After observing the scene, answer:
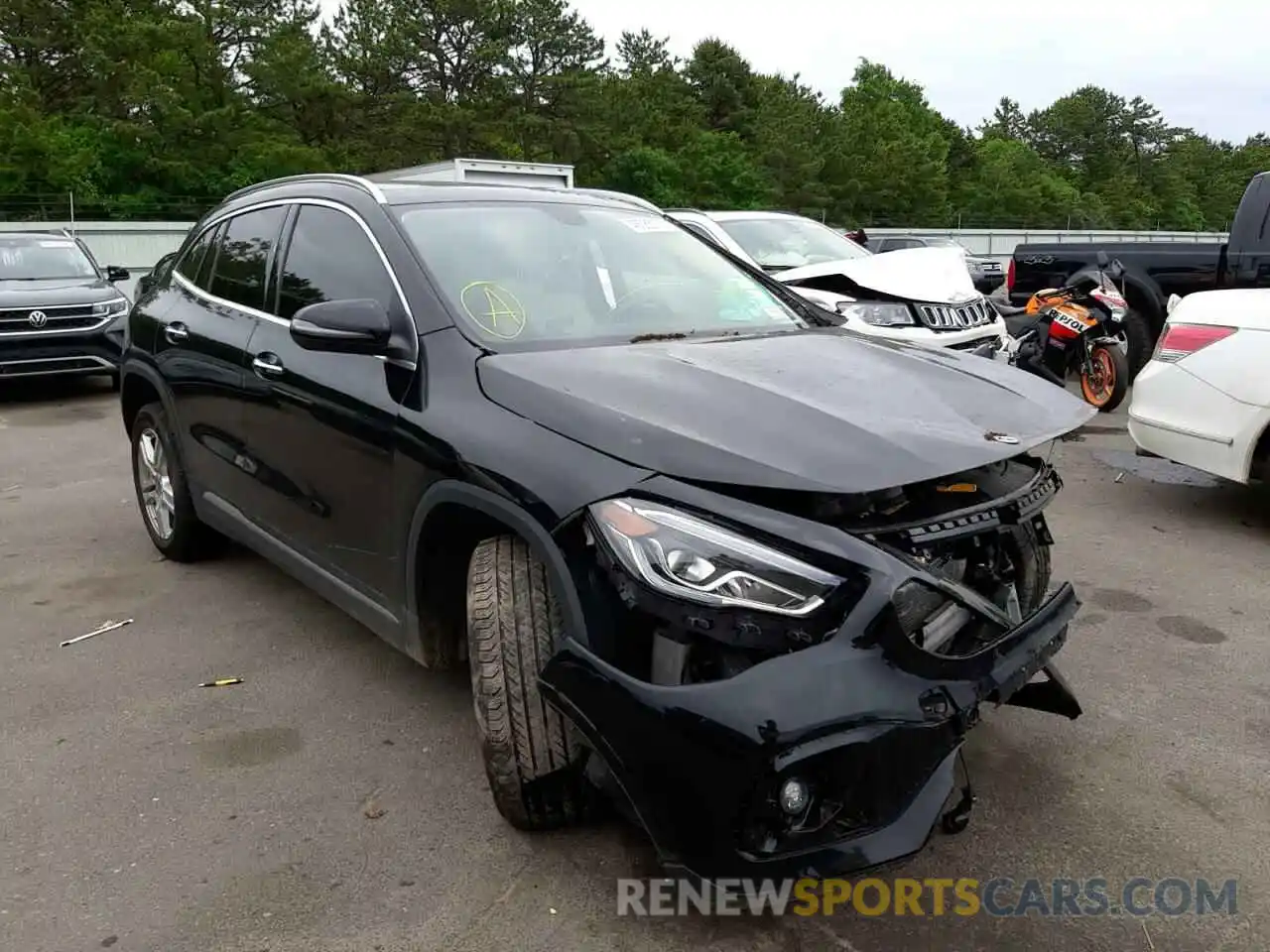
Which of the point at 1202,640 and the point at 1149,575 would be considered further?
the point at 1149,575

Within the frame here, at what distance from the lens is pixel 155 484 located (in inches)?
201

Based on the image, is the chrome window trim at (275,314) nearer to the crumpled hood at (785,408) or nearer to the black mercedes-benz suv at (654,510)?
the black mercedes-benz suv at (654,510)

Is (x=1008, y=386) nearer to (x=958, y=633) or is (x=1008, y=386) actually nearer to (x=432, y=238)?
(x=958, y=633)

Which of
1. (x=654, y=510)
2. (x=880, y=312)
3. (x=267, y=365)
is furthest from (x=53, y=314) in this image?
(x=654, y=510)

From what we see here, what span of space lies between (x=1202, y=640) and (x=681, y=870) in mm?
2751

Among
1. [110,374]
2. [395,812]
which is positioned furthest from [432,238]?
[110,374]

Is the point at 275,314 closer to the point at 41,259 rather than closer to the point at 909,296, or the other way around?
the point at 909,296

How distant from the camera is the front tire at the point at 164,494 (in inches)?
187

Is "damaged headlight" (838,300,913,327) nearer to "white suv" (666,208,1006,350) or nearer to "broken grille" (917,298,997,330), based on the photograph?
"white suv" (666,208,1006,350)

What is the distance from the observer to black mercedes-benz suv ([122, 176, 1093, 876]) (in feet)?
6.87

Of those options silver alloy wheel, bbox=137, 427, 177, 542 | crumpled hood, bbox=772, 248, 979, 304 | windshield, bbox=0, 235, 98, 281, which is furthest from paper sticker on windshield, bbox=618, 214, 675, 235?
windshield, bbox=0, 235, 98, 281

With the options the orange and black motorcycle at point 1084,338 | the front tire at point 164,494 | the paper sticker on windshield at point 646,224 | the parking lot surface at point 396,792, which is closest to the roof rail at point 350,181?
the paper sticker on windshield at point 646,224

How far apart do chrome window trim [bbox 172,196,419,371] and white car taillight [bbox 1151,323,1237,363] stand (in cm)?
418

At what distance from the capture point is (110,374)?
11500mm
